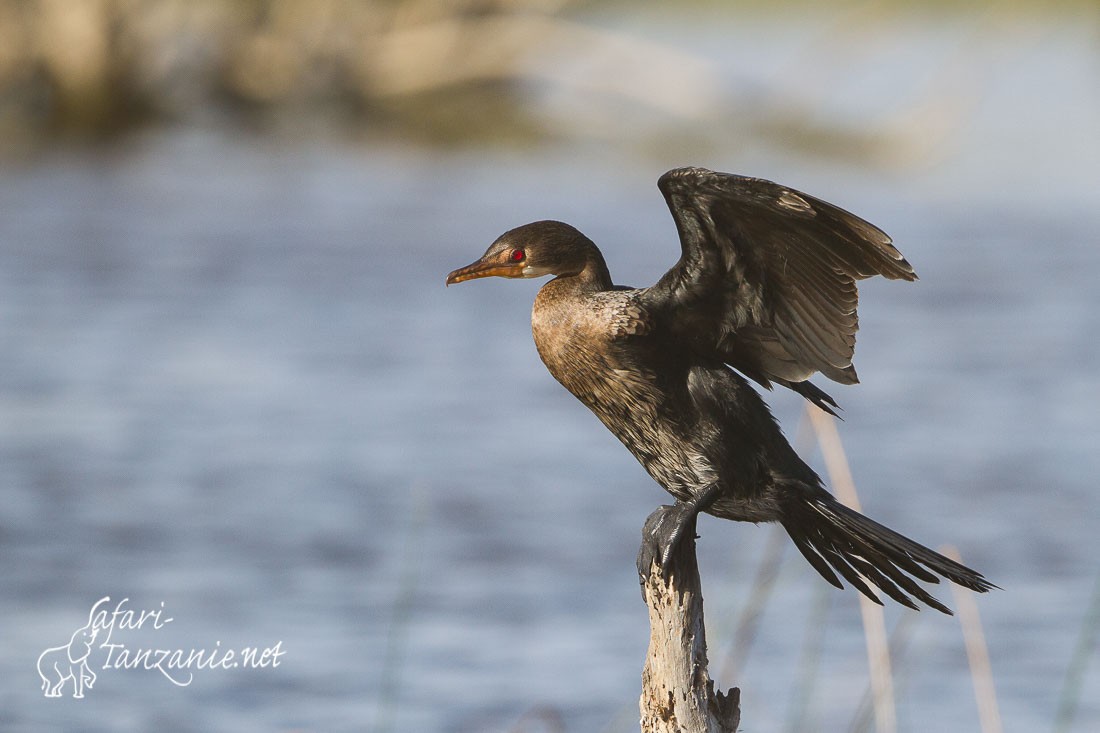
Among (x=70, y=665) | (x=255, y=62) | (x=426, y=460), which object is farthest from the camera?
(x=255, y=62)

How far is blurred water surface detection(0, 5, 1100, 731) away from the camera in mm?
5930

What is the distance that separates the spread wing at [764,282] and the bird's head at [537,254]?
16 cm

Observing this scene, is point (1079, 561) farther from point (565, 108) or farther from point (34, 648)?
point (565, 108)

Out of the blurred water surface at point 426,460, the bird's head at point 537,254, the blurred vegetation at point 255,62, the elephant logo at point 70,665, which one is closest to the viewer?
the bird's head at point 537,254

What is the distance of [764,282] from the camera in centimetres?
304

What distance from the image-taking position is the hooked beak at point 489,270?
3.03 m

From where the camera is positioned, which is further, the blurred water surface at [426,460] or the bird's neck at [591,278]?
the blurred water surface at [426,460]

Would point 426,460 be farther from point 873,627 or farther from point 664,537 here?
point 664,537

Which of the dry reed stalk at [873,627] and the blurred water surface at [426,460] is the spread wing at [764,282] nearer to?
the dry reed stalk at [873,627]

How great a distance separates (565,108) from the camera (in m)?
20.4

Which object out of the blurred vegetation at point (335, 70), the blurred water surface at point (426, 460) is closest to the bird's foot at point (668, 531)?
the blurred water surface at point (426, 460)

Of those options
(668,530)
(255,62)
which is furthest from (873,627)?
(255,62)

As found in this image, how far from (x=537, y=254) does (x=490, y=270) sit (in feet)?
0.31

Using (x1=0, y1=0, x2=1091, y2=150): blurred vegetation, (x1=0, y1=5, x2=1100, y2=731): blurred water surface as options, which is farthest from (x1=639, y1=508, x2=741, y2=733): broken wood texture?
(x1=0, y1=0, x2=1091, y2=150): blurred vegetation
